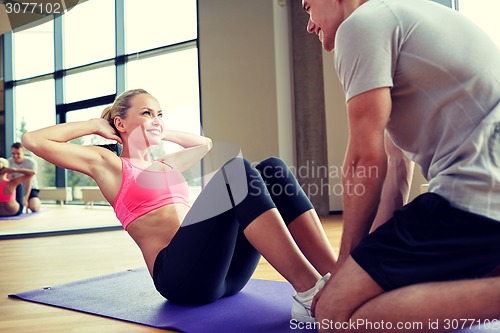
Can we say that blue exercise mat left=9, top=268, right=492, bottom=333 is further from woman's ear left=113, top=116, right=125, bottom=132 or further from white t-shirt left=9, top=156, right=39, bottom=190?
white t-shirt left=9, top=156, right=39, bottom=190

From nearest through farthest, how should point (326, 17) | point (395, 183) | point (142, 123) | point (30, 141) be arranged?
1. point (326, 17)
2. point (395, 183)
3. point (30, 141)
4. point (142, 123)

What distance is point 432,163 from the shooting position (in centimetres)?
101

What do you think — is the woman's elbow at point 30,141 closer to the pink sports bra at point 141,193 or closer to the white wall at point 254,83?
the pink sports bra at point 141,193

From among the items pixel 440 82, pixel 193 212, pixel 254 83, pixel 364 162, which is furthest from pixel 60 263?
pixel 254 83

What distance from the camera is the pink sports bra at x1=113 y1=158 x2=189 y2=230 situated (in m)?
1.53

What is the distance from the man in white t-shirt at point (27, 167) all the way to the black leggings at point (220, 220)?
4.58 metres

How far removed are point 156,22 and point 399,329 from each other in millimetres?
5218

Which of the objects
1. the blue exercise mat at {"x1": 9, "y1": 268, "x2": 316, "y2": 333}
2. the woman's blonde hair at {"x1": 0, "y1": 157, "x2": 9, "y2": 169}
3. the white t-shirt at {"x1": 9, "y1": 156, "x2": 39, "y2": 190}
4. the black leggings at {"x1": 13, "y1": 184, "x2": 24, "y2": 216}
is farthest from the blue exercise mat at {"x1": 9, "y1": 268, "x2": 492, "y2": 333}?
the white t-shirt at {"x1": 9, "y1": 156, "x2": 39, "y2": 190}

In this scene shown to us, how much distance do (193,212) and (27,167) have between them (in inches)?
191

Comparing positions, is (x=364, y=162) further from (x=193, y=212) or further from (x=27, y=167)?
(x=27, y=167)

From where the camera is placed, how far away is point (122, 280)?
209cm

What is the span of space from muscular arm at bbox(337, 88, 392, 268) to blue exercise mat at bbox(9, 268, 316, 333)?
1.24 ft

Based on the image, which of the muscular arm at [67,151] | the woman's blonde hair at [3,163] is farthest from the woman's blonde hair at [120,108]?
the woman's blonde hair at [3,163]

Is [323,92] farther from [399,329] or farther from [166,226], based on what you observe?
[399,329]
